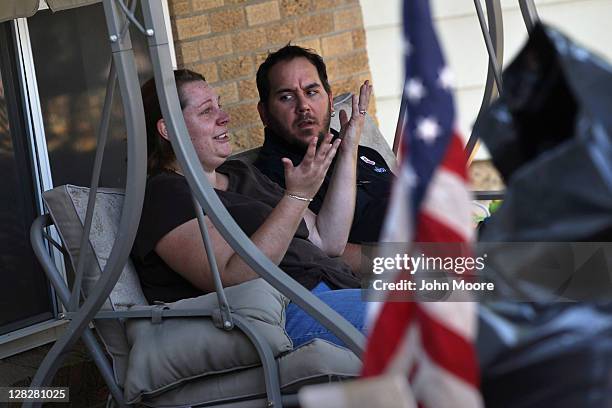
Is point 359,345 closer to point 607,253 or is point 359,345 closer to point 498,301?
point 607,253

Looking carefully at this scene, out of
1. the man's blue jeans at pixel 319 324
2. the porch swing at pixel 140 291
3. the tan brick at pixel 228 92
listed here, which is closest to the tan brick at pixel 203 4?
the tan brick at pixel 228 92

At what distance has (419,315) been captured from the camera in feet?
3.86

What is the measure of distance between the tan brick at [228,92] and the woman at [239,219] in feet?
3.67

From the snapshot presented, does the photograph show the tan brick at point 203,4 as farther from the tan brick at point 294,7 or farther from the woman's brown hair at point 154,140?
the woman's brown hair at point 154,140

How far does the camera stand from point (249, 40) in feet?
15.2

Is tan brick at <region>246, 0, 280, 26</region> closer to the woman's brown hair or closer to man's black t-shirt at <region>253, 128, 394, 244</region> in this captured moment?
man's black t-shirt at <region>253, 128, 394, 244</region>

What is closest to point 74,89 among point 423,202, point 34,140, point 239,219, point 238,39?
point 34,140

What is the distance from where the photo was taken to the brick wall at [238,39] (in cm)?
450

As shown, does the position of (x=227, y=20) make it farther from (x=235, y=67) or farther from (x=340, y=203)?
(x=340, y=203)

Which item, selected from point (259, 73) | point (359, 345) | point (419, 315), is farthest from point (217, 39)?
point (419, 315)

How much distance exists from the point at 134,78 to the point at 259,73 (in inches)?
54.9

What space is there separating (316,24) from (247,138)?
68 centimetres

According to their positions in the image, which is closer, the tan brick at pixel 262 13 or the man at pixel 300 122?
the man at pixel 300 122

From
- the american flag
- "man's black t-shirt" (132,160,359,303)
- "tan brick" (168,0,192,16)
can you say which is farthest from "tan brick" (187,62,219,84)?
the american flag
